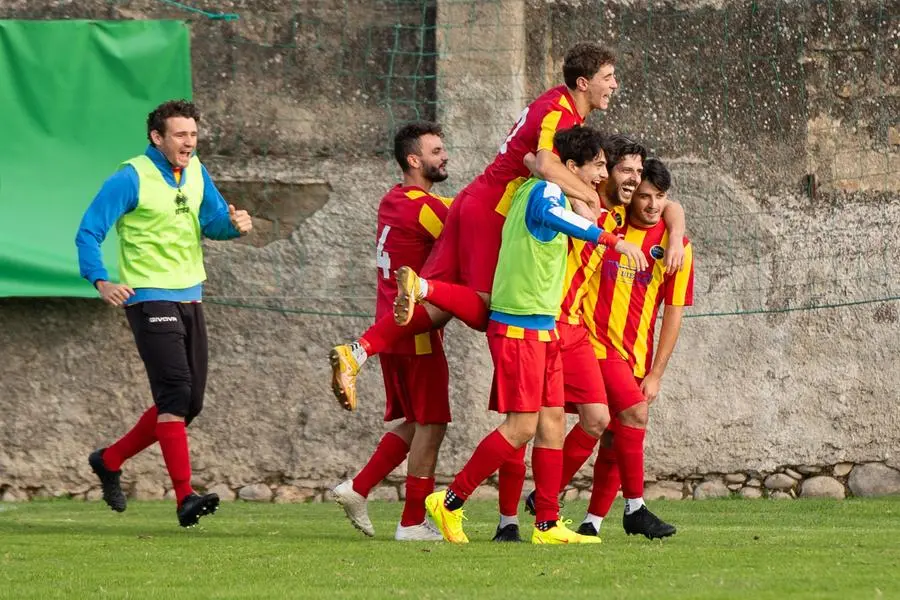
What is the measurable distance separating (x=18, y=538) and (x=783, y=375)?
15.5ft

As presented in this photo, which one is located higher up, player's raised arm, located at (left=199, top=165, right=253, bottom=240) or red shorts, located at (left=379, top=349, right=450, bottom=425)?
player's raised arm, located at (left=199, top=165, right=253, bottom=240)

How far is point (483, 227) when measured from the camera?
6859mm

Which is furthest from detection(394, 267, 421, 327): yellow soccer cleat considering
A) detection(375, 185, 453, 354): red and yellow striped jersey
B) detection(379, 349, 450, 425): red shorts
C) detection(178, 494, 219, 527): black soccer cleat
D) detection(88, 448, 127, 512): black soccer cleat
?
detection(88, 448, 127, 512): black soccer cleat

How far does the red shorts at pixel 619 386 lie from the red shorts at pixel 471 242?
0.69 meters

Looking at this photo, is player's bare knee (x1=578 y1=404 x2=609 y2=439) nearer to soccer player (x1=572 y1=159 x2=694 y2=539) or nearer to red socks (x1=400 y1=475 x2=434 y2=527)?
soccer player (x1=572 y1=159 x2=694 y2=539)

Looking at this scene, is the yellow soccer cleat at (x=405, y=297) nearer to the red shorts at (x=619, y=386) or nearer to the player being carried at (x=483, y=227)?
the player being carried at (x=483, y=227)

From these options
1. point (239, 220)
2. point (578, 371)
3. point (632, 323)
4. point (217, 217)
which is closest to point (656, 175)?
point (632, 323)

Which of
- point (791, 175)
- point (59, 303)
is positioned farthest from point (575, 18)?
point (59, 303)

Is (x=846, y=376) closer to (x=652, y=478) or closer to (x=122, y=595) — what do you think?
(x=652, y=478)

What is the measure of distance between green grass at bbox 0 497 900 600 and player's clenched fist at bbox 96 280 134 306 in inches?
39.8

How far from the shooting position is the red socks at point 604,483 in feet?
23.3

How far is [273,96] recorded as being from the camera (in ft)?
32.4

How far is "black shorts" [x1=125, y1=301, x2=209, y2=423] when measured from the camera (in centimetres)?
726

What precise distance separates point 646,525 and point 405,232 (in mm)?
1613
